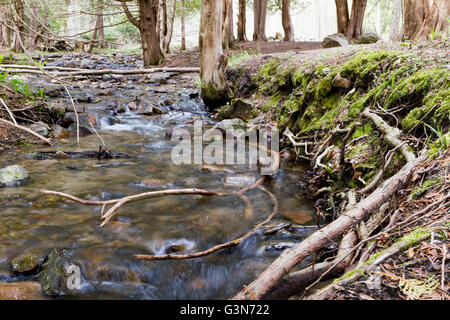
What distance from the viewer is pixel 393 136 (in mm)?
2662

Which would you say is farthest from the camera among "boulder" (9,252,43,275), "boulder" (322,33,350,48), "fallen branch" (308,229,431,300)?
"boulder" (322,33,350,48)

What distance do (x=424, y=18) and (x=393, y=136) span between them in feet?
15.6

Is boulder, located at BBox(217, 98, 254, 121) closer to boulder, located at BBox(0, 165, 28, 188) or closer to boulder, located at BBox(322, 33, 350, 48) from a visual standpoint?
boulder, located at BBox(0, 165, 28, 188)

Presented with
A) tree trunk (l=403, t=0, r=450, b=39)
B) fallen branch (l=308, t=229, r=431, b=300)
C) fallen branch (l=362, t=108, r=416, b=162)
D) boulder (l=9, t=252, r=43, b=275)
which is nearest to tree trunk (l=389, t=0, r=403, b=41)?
tree trunk (l=403, t=0, r=450, b=39)

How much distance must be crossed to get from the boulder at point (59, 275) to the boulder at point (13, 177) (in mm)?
1808

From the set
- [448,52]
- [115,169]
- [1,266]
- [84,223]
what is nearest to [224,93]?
[115,169]

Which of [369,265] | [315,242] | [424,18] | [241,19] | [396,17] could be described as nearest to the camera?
[369,265]

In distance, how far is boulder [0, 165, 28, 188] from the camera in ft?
12.0

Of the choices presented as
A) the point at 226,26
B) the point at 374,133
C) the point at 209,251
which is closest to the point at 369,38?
the point at 226,26

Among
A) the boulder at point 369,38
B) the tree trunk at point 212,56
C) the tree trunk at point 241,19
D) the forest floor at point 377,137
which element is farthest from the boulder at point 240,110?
the tree trunk at point 241,19

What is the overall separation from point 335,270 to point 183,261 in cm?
125

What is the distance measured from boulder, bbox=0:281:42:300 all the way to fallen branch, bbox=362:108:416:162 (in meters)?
2.79

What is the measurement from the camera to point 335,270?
68.3 inches

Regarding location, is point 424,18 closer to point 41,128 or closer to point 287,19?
point 41,128
